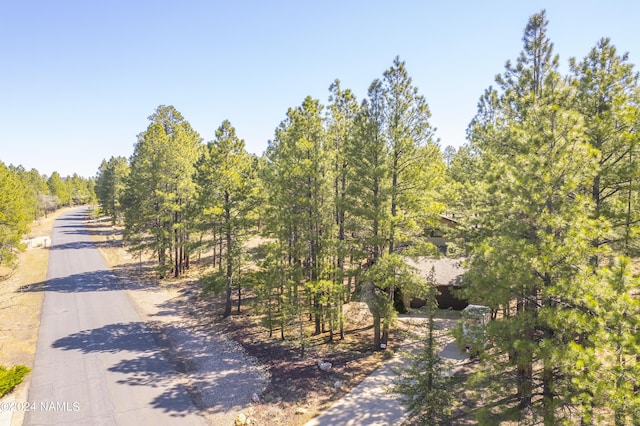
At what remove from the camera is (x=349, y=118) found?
73.4 ft

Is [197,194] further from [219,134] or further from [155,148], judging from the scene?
[155,148]

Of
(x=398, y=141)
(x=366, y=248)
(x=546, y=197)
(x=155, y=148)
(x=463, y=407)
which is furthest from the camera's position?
(x=155, y=148)

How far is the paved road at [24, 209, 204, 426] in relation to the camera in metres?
13.4

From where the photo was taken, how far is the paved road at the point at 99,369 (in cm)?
1341

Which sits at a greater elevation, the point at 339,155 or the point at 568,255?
the point at 339,155

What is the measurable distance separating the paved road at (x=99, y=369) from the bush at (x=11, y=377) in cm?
59

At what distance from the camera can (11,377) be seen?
14.9 m

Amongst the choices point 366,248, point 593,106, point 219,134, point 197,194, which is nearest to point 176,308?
point 197,194

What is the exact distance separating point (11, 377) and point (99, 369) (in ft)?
10.7

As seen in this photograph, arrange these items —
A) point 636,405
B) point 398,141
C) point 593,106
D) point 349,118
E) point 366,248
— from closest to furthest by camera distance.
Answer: point 636,405
point 593,106
point 398,141
point 366,248
point 349,118

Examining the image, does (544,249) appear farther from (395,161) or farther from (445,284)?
(445,284)

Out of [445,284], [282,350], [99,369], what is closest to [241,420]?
[282,350]

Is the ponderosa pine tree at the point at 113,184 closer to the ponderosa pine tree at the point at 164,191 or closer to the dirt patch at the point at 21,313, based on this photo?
the dirt patch at the point at 21,313

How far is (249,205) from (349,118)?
8943 mm
